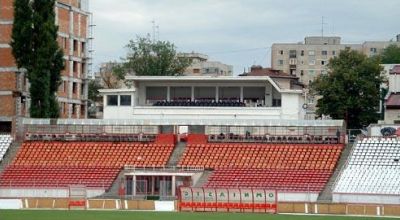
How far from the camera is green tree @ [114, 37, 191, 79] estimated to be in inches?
6201

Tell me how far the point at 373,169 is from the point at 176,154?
19748 mm

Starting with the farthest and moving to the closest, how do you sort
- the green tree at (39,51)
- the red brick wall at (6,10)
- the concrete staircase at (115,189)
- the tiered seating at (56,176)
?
the red brick wall at (6,10) < the green tree at (39,51) < the tiered seating at (56,176) < the concrete staircase at (115,189)

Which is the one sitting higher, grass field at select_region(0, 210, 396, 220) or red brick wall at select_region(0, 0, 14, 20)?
red brick wall at select_region(0, 0, 14, 20)

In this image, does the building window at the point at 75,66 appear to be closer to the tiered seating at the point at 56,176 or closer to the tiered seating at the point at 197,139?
the tiered seating at the point at 197,139

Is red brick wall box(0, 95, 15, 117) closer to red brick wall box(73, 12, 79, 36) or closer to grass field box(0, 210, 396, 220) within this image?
red brick wall box(73, 12, 79, 36)

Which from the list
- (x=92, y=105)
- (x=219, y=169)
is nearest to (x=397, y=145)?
(x=219, y=169)

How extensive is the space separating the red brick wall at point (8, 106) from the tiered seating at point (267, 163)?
86.8 feet

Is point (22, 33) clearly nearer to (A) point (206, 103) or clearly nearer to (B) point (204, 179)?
(A) point (206, 103)

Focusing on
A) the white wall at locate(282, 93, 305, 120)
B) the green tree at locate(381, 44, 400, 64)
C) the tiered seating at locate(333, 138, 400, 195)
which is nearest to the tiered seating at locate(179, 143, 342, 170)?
the tiered seating at locate(333, 138, 400, 195)

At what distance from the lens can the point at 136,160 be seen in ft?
312

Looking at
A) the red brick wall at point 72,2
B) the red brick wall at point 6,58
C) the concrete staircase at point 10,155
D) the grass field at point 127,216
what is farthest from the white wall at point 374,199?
the red brick wall at point 72,2

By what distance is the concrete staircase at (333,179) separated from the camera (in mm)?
83562

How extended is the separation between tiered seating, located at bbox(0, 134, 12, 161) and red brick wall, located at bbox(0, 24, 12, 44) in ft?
52.4

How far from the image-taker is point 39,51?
344 feet
